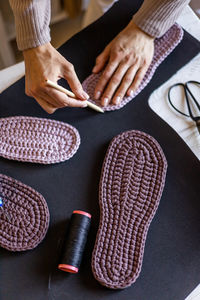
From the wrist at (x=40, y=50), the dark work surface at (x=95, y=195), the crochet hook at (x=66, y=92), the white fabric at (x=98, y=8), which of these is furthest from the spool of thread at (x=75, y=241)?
the white fabric at (x=98, y=8)

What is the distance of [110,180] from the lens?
27.2 inches

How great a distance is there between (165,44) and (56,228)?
0.56m

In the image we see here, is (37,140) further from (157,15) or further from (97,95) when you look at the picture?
(157,15)

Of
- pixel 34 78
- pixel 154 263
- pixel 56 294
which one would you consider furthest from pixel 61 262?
pixel 34 78

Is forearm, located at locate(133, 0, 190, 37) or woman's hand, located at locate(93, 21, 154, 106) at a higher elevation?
forearm, located at locate(133, 0, 190, 37)

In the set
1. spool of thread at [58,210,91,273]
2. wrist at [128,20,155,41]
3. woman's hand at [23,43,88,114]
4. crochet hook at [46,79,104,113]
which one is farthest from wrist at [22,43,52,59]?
spool of thread at [58,210,91,273]

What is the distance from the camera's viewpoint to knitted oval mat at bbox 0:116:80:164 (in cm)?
70

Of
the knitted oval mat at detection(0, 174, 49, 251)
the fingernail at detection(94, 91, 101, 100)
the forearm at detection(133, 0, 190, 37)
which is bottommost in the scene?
the knitted oval mat at detection(0, 174, 49, 251)

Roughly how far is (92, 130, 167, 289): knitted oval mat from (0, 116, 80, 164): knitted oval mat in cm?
10

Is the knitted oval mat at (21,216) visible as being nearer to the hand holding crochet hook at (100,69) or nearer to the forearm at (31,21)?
the hand holding crochet hook at (100,69)

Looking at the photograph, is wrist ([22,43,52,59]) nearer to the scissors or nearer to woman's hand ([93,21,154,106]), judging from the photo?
woman's hand ([93,21,154,106])

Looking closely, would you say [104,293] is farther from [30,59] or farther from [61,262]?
[30,59]

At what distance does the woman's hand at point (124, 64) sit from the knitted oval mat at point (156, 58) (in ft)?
0.04

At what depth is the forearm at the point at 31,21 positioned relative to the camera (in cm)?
68
